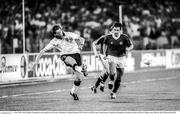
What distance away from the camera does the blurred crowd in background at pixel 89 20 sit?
30519mm

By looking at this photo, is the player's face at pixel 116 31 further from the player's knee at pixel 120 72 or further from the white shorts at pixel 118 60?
the player's knee at pixel 120 72

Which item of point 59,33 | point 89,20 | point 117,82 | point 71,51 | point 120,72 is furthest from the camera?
point 89,20

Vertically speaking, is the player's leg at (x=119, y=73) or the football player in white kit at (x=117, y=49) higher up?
the football player in white kit at (x=117, y=49)

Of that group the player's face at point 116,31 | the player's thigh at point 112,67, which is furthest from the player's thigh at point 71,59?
the player's face at point 116,31

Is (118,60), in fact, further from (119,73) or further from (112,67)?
(119,73)

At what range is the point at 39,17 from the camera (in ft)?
113

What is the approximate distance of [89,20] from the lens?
35.2 m

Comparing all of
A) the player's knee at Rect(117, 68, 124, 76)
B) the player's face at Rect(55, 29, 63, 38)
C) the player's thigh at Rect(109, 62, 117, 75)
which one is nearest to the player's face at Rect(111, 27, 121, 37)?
the player's thigh at Rect(109, 62, 117, 75)

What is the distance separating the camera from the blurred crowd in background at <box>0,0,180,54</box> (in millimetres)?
30519

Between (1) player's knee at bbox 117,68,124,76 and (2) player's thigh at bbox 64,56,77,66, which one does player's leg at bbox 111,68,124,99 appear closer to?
(1) player's knee at bbox 117,68,124,76

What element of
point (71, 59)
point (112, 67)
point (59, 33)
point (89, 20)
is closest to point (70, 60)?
point (71, 59)

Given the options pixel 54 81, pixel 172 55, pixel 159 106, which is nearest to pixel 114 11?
pixel 172 55

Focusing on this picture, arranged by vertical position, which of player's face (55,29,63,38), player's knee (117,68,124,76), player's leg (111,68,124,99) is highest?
player's face (55,29,63,38)

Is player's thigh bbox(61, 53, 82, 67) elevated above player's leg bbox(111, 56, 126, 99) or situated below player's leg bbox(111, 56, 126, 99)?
above
